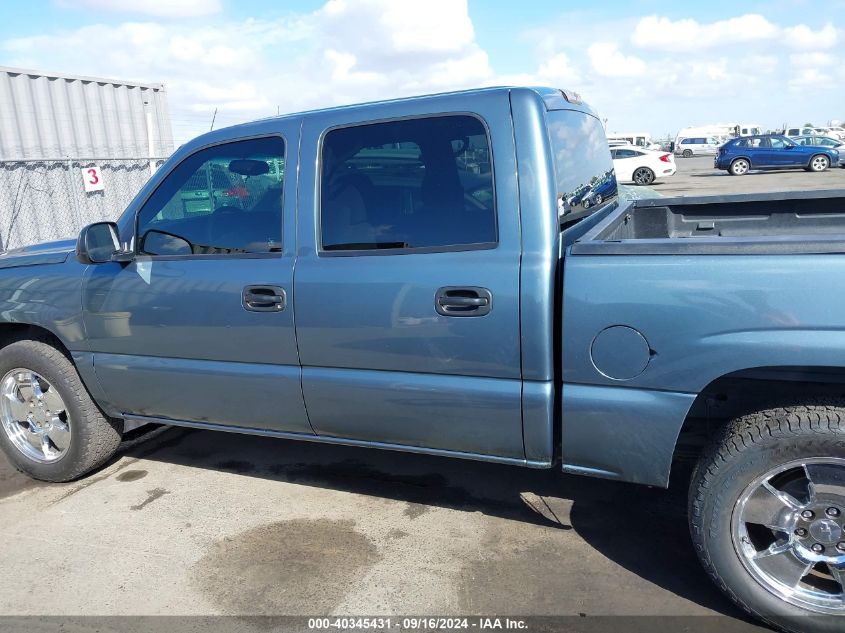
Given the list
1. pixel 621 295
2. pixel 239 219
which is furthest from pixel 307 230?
pixel 621 295

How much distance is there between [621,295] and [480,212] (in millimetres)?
655

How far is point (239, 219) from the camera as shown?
124 inches

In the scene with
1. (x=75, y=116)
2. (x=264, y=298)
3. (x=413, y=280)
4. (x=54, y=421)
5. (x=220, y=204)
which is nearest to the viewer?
(x=413, y=280)

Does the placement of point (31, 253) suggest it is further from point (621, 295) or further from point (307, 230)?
point (621, 295)

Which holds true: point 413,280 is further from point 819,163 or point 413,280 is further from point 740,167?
point 819,163

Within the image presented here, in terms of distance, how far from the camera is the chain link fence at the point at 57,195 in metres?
10.2

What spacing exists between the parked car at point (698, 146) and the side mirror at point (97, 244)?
5560cm

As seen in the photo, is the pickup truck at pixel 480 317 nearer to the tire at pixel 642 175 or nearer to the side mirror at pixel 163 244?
the side mirror at pixel 163 244

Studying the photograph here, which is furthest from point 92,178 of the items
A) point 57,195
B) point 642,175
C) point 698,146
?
point 698,146

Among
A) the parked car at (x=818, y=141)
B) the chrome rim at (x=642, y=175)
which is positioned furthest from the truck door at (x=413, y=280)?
the parked car at (x=818, y=141)

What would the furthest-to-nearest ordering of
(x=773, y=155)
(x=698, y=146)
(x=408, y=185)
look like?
(x=698, y=146)
(x=773, y=155)
(x=408, y=185)

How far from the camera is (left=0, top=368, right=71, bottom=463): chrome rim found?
379 centimetres

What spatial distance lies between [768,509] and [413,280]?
5.11 ft

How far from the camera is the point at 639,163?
82.1ft
